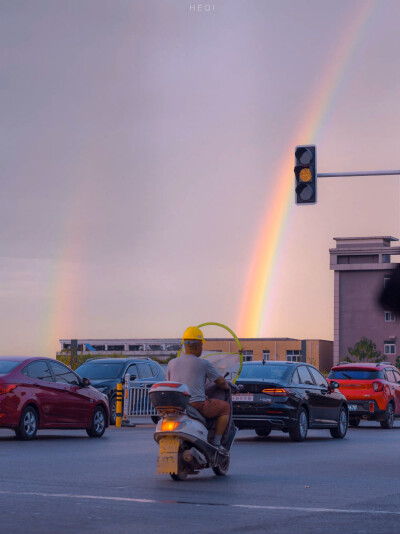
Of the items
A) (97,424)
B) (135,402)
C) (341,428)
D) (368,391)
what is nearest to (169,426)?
(97,424)

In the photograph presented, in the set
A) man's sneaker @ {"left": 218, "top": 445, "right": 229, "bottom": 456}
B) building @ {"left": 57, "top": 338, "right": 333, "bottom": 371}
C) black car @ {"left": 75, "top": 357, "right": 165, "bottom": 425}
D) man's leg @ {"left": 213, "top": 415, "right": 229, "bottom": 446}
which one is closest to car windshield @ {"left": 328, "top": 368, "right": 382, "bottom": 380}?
black car @ {"left": 75, "top": 357, "right": 165, "bottom": 425}

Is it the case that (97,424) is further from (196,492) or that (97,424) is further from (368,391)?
(196,492)

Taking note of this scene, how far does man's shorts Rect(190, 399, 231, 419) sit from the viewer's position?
1247 cm

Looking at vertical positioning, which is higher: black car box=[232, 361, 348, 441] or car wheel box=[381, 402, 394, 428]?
black car box=[232, 361, 348, 441]

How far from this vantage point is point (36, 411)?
19.6 metres

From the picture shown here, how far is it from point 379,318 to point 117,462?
128 metres

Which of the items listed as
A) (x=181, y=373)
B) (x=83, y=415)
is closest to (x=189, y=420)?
(x=181, y=373)

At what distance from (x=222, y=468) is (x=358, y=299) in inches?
5051

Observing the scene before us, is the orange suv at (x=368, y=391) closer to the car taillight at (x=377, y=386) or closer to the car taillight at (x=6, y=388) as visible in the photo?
the car taillight at (x=377, y=386)

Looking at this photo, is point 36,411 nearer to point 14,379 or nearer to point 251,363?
point 14,379

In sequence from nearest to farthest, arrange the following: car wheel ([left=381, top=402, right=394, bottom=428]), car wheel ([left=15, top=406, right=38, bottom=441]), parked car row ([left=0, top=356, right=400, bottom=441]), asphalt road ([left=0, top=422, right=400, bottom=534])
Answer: asphalt road ([left=0, top=422, right=400, bottom=534]) → car wheel ([left=15, top=406, right=38, bottom=441]) → parked car row ([left=0, top=356, right=400, bottom=441]) → car wheel ([left=381, top=402, right=394, bottom=428])

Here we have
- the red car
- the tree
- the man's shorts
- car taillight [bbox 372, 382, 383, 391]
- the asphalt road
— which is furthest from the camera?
the tree

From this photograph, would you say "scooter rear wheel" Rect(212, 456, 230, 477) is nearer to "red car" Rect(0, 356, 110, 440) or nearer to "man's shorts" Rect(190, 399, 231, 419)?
"man's shorts" Rect(190, 399, 231, 419)

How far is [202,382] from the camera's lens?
1258 cm
